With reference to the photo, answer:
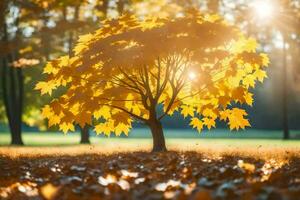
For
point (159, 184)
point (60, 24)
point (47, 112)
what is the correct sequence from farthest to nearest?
point (60, 24)
point (47, 112)
point (159, 184)

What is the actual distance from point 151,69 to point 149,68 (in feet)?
1.90

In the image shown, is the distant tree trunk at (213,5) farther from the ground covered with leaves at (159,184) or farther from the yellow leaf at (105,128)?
the ground covered with leaves at (159,184)

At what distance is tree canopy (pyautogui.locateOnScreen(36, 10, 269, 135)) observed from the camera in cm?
1083

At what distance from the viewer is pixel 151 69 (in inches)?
502

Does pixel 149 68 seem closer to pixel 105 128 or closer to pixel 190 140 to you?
pixel 105 128

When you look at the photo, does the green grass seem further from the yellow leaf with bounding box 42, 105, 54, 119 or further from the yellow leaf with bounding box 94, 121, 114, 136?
the yellow leaf with bounding box 42, 105, 54, 119

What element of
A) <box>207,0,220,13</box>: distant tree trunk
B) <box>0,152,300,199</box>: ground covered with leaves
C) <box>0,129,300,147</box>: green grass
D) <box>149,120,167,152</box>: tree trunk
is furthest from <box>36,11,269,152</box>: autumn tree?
<box>207,0,220,13</box>: distant tree trunk

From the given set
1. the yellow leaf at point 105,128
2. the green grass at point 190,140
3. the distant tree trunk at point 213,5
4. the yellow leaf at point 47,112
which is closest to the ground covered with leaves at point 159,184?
the yellow leaf at point 47,112

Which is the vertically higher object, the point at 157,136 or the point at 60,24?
the point at 60,24

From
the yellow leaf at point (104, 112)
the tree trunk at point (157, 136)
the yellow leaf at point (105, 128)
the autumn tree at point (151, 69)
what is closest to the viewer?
the autumn tree at point (151, 69)

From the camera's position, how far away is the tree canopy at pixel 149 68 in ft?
35.5

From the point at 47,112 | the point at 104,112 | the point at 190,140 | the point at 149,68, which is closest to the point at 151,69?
the point at 149,68

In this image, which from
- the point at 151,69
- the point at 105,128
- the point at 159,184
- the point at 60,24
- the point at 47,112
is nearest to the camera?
the point at 159,184

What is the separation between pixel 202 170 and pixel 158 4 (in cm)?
1708
